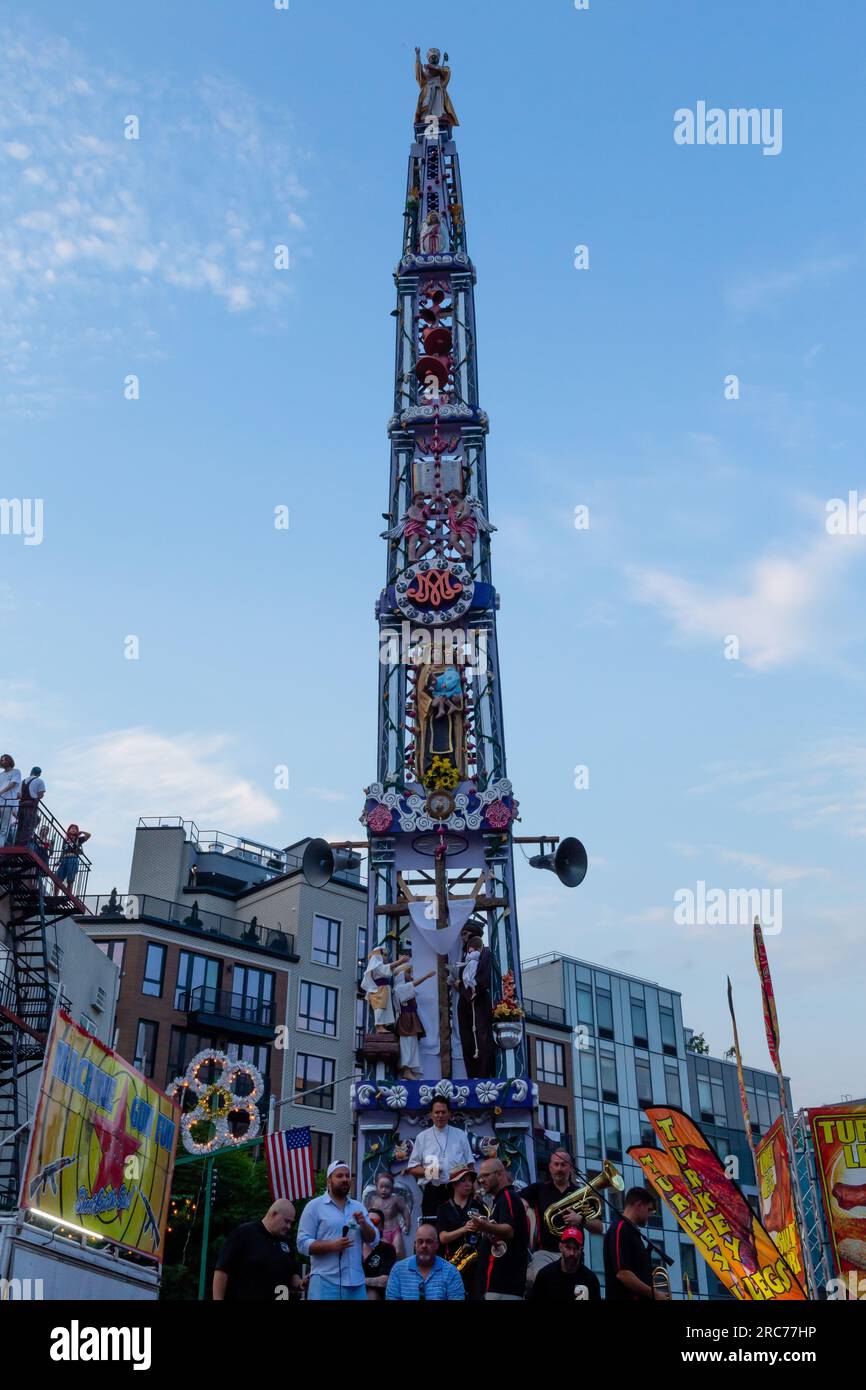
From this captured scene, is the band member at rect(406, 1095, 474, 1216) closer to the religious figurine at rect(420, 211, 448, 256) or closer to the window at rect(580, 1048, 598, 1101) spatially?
the religious figurine at rect(420, 211, 448, 256)

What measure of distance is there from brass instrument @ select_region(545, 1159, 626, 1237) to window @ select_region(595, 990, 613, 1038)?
184 ft

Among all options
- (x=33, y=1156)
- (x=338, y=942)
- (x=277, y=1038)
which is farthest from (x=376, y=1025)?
(x=338, y=942)

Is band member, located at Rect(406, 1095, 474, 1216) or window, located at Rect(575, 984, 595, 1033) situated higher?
window, located at Rect(575, 984, 595, 1033)

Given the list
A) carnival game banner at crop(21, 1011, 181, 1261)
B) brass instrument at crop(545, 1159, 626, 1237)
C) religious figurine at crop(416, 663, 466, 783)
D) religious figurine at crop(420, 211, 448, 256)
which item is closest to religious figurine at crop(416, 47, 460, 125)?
religious figurine at crop(420, 211, 448, 256)

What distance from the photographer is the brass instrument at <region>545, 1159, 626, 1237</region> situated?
37.0ft

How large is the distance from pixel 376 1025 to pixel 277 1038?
27469mm

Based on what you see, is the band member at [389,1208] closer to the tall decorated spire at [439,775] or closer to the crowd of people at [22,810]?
the tall decorated spire at [439,775]

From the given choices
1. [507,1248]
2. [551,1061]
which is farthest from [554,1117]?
[507,1248]

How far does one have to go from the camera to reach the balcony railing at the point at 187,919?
162 ft

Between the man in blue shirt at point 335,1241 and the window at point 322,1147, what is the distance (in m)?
40.1

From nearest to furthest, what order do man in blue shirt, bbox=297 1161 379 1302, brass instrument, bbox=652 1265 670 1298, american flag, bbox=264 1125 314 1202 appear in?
brass instrument, bbox=652 1265 670 1298 < man in blue shirt, bbox=297 1161 379 1302 < american flag, bbox=264 1125 314 1202

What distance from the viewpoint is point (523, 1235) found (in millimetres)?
10430

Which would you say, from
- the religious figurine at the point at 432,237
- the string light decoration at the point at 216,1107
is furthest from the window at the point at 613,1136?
the religious figurine at the point at 432,237

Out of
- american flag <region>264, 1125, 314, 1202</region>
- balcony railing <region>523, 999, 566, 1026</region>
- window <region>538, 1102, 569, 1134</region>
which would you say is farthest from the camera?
balcony railing <region>523, 999, 566, 1026</region>
